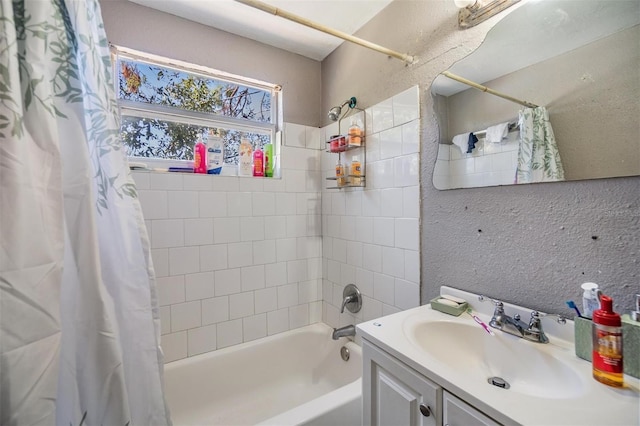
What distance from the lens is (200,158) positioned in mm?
1692

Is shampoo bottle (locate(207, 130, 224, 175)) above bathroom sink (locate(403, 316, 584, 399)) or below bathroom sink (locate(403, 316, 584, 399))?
above

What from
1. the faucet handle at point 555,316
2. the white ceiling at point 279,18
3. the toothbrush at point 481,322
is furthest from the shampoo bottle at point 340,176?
the faucet handle at point 555,316

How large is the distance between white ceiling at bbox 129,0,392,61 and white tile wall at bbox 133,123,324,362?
1.85 feet

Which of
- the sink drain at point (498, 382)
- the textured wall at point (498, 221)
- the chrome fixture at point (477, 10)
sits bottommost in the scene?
the sink drain at point (498, 382)

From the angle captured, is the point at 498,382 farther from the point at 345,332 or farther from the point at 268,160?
the point at 268,160

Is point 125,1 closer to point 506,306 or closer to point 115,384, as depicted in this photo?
point 115,384

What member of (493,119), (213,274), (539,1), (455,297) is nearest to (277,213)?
(213,274)

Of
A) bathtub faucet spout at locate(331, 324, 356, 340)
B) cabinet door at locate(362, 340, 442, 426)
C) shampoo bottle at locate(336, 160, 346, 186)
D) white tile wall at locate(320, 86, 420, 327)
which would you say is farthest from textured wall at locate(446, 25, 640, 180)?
bathtub faucet spout at locate(331, 324, 356, 340)

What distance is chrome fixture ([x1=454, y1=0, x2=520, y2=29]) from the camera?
102 centimetres

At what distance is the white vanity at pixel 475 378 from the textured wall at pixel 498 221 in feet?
0.36

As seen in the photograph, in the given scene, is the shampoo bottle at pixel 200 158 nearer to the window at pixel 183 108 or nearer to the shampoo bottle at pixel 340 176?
the window at pixel 183 108

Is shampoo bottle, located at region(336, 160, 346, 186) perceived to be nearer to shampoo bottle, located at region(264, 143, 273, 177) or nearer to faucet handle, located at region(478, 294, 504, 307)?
shampoo bottle, located at region(264, 143, 273, 177)

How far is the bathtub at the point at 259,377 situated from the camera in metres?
1.56

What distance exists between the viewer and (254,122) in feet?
6.36
